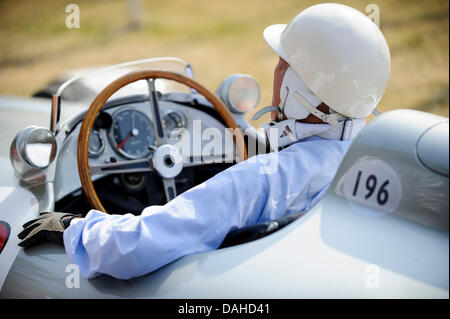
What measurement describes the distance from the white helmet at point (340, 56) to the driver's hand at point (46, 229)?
46.5 inches

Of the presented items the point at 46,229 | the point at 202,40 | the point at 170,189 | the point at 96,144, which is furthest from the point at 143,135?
the point at 202,40

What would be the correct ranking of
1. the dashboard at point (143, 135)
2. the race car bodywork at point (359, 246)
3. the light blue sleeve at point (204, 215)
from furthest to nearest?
the dashboard at point (143, 135)
the light blue sleeve at point (204, 215)
the race car bodywork at point (359, 246)

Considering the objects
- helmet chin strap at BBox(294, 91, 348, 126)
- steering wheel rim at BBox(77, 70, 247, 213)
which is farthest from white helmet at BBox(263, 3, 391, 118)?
steering wheel rim at BBox(77, 70, 247, 213)

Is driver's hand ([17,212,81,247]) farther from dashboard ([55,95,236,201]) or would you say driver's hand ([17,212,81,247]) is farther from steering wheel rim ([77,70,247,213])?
dashboard ([55,95,236,201])

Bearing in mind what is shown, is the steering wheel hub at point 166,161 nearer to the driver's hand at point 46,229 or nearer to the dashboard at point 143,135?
Result: the dashboard at point 143,135

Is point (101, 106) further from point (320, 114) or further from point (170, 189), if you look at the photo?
point (320, 114)

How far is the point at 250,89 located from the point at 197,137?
18.3 inches

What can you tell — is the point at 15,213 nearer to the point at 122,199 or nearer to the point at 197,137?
the point at 122,199

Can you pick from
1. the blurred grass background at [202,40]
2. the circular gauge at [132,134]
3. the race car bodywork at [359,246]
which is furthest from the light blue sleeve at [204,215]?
the blurred grass background at [202,40]

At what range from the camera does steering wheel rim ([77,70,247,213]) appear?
8.27 feet

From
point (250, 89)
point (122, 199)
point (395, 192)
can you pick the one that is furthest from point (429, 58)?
point (395, 192)

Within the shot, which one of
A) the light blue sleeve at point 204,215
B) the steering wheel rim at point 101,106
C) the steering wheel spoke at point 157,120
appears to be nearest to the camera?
the light blue sleeve at point 204,215

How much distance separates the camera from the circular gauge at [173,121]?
308 cm
